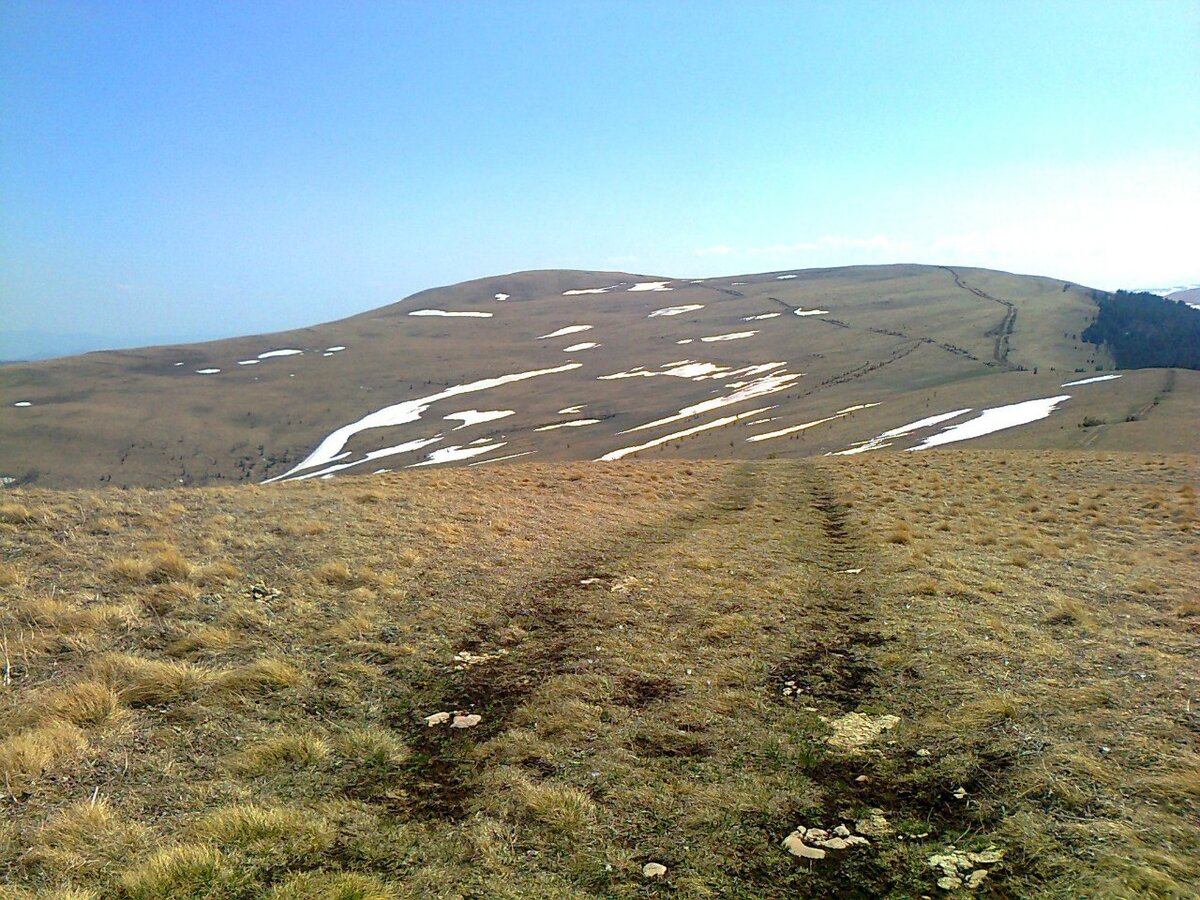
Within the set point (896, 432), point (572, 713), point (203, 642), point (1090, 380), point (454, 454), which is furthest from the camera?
point (454, 454)

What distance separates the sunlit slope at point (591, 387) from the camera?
57812mm

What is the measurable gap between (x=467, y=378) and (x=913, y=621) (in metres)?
120

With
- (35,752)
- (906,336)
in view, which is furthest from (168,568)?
(906,336)

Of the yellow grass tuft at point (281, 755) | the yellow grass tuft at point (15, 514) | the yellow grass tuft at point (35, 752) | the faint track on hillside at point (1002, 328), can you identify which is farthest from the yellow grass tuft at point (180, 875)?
the faint track on hillside at point (1002, 328)

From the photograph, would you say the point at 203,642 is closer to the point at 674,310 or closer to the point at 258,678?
the point at 258,678

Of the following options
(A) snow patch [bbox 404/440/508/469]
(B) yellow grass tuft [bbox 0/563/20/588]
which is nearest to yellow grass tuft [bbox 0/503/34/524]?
(B) yellow grass tuft [bbox 0/563/20/588]

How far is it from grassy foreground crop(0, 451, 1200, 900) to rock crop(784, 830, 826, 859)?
7 centimetres

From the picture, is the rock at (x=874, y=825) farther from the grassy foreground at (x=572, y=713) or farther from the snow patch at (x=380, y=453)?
the snow patch at (x=380, y=453)

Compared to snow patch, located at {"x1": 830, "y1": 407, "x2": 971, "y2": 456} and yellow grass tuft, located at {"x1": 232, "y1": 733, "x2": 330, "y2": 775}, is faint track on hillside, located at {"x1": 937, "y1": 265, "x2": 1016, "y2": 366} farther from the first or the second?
yellow grass tuft, located at {"x1": 232, "y1": 733, "x2": 330, "y2": 775}

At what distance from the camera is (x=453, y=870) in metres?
5.18

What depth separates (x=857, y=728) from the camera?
7555mm

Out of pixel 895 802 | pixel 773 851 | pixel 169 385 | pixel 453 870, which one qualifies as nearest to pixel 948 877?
pixel 895 802

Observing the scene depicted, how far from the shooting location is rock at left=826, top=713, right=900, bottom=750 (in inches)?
285

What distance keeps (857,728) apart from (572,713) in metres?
3.55
